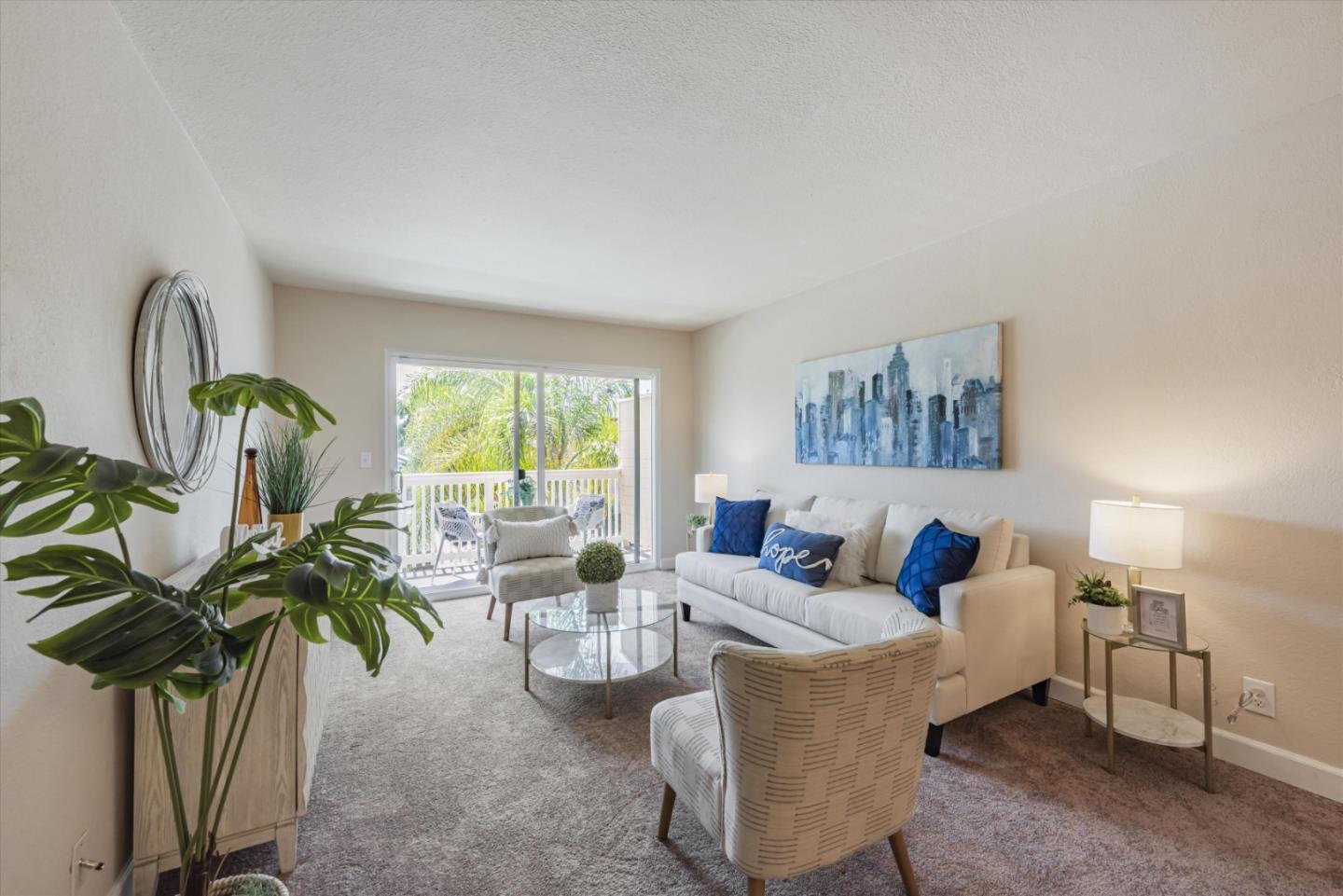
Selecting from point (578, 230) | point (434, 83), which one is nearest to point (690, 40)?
point (434, 83)

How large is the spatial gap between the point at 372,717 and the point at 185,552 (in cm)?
108

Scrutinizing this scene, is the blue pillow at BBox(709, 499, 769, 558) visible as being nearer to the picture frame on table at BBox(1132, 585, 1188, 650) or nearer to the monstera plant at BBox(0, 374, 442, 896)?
the picture frame on table at BBox(1132, 585, 1188, 650)

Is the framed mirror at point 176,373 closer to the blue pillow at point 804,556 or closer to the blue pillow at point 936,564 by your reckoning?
the blue pillow at point 804,556

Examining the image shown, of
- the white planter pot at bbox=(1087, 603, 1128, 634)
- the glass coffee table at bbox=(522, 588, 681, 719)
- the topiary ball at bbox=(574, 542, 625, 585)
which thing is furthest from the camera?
the topiary ball at bbox=(574, 542, 625, 585)

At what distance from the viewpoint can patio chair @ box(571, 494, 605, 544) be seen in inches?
207

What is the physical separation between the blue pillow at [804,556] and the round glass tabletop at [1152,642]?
1.16 meters

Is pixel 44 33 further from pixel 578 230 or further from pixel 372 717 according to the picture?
pixel 372 717

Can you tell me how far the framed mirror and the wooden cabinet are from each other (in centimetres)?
65

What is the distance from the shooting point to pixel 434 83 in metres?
1.89

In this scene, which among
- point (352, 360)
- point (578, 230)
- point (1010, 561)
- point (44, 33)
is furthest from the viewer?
point (352, 360)

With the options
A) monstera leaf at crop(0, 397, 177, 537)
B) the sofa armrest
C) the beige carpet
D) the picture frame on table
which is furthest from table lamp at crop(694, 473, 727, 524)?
monstera leaf at crop(0, 397, 177, 537)

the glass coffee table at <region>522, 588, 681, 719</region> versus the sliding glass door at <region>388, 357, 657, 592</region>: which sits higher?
the sliding glass door at <region>388, 357, 657, 592</region>

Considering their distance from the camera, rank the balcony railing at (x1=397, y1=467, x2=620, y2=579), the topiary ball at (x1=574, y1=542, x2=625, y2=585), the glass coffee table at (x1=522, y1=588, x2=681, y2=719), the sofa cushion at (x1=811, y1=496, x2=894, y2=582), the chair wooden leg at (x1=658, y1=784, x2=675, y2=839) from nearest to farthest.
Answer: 1. the chair wooden leg at (x1=658, y1=784, x2=675, y2=839)
2. the glass coffee table at (x1=522, y1=588, x2=681, y2=719)
3. the topiary ball at (x1=574, y1=542, x2=625, y2=585)
4. the sofa cushion at (x1=811, y1=496, x2=894, y2=582)
5. the balcony railing at (x1=397, y1=467, x2=620, y2=579)

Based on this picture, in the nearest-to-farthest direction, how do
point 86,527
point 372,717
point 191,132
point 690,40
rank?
point 86,527, point 690,40, point 191,132, point 372,717
